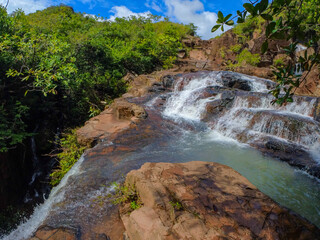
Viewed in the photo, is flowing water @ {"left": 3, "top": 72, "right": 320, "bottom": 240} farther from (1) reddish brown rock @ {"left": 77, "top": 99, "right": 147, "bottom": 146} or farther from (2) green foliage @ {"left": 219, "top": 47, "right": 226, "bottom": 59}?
(2) green foliage @ {"left": 219, "top": 47, "right": 226, "bottom": 59}

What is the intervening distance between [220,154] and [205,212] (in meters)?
3.55

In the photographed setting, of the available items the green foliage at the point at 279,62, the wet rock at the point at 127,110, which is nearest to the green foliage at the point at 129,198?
the wet rock at the point at 127,110

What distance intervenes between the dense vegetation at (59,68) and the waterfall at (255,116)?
15.0 feet

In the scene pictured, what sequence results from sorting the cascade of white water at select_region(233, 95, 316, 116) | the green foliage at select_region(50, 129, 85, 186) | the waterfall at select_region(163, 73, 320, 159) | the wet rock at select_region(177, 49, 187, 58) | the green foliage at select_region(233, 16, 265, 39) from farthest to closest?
the wet rock at select_region(177, 49, 187, 58)
the green foliage at select_region(233, 16, 265, 39)
the cascade of white water at select_region(233, 95, 316, 116)
the waterfall at select_region(163, 73, 320, 159)
the green foliage at select_region(50, 129, 85, 186)

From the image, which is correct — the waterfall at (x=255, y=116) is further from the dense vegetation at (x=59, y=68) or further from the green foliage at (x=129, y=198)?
the green foliage at (x=129, y=198)

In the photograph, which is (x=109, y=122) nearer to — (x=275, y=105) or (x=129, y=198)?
(x=129, y=198)

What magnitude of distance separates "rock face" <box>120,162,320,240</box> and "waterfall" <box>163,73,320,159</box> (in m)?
4.24

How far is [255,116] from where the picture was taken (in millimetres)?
7430

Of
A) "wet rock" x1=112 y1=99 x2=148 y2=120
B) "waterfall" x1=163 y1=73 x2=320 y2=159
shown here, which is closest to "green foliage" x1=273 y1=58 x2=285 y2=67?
"waterfall" x1=163 y1=73 x2=320 y2=159

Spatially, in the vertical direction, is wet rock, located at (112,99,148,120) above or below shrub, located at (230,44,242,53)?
below

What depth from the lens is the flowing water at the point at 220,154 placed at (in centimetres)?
349

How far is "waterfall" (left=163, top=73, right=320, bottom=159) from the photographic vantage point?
640 cm

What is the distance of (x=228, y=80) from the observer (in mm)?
12305

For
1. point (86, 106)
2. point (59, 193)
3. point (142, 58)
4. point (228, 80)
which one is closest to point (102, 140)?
point (59, 193)
